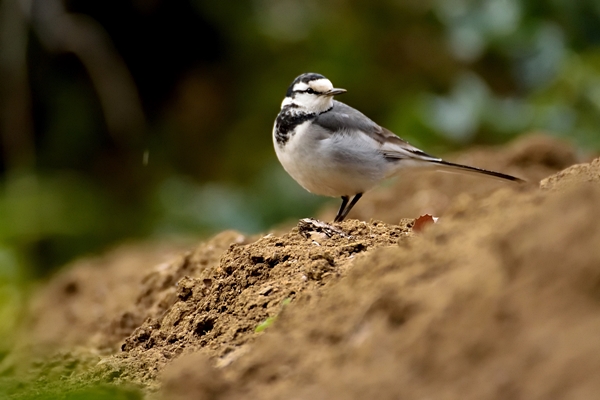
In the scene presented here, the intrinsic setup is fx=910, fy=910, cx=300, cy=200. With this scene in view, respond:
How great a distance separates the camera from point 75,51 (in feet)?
32.0

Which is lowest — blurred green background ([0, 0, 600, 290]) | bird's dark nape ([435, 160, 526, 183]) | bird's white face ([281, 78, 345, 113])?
bird's dark nape ([435, 160, 526, 183])

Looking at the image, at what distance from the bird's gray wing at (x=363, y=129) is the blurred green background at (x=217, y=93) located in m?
3.00

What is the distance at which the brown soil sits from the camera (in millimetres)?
2012

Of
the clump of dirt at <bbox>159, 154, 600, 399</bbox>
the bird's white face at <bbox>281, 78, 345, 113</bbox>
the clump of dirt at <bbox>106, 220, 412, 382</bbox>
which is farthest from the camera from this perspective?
the bird's white face at <bbox>281, 78, 345, 113</bbox>

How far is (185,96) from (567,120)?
5027mm

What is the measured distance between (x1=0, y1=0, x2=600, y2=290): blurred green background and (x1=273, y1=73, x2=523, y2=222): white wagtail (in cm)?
307

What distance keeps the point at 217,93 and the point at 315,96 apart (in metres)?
6.34

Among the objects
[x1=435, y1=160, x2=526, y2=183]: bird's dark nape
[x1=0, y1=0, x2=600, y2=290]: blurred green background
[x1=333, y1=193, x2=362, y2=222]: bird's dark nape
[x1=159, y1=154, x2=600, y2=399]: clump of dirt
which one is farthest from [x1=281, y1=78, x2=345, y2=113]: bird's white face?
[x1=0, y1=0, x2=600, y2=290]: blurred green background

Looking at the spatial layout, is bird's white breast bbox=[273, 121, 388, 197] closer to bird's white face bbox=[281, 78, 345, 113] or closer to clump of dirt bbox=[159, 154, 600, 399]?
bird's white face bbox=[281, 78, 345, 113]

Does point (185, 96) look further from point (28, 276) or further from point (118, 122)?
point (28, 276)

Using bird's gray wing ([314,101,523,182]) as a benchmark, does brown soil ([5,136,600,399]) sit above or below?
below

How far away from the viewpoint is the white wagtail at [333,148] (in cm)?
489

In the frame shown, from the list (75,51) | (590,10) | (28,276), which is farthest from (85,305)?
(590,10)

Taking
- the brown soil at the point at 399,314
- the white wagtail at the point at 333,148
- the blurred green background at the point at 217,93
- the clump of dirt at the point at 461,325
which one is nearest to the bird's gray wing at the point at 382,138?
the white wagtail at the point at 333,148
